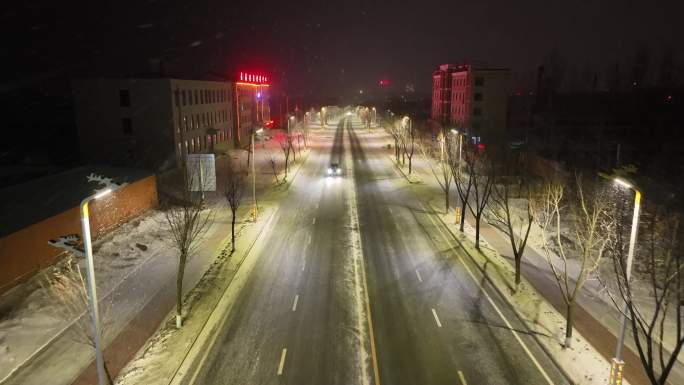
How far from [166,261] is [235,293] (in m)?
6.22

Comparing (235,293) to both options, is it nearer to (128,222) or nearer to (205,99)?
(128,222)

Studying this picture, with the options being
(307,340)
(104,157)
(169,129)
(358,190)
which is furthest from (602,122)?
(307,340)

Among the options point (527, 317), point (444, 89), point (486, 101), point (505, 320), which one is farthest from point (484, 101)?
point (505, 320)

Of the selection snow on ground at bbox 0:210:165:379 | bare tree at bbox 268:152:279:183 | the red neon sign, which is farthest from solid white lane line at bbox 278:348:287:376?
the red neon sign

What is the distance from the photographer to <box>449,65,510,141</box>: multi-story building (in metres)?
85.2

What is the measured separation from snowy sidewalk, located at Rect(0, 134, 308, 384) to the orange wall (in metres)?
0.61

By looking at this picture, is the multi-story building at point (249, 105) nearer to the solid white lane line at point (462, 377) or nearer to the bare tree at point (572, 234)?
the bare tree at point (572, 234)

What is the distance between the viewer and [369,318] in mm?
18719

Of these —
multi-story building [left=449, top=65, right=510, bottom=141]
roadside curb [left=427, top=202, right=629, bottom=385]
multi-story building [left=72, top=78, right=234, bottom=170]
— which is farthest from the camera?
multi-story building [left=449, top=65, right=510, bottom=141]

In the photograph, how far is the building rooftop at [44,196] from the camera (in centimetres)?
2270

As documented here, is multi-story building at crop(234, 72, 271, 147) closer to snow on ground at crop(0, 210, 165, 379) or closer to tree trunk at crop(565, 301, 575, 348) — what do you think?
snow on ground at crop(0, 210, 165, 379)

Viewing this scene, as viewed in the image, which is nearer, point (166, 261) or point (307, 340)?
point (307, 340)

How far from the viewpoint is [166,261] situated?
82.2 feet

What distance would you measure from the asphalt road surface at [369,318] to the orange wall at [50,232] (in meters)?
9.78
